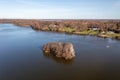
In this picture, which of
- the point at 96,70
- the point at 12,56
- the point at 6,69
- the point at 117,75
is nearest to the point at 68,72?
the point at 96,70

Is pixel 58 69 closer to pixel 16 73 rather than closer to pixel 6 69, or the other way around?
pixel 16 73

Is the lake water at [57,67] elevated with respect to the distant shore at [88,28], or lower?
lower

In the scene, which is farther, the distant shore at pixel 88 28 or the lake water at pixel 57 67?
the distant shore at pixel 88 28

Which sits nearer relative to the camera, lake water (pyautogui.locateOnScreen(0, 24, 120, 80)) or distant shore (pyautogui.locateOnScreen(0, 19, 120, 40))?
lake water (pyautogui.locateOnScreen(0, 24, 120, 80))

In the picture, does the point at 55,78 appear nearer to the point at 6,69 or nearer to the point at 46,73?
the point at 46,73

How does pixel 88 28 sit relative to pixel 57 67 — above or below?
above

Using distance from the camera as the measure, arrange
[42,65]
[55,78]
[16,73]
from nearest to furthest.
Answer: [55,78], [16,73], [42,65]

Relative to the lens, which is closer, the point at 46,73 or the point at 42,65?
the point at 46,73

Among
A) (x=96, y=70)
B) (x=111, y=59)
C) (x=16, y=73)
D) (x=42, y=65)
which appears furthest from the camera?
(x=111, y=59)

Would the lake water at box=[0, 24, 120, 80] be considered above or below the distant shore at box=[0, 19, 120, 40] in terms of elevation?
below

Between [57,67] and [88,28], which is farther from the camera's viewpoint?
[88,28]
